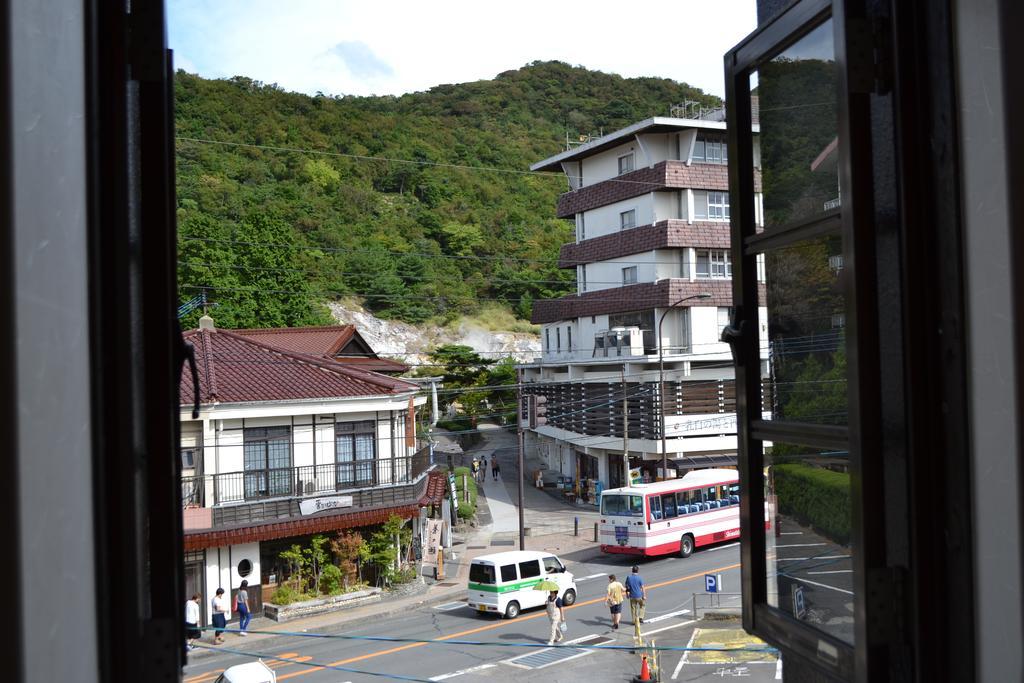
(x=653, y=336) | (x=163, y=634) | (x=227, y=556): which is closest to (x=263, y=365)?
(x=227, y=556)

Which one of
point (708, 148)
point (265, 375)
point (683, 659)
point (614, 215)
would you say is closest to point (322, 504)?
point (265, 375)

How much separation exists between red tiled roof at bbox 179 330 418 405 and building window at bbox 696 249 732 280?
12.9m

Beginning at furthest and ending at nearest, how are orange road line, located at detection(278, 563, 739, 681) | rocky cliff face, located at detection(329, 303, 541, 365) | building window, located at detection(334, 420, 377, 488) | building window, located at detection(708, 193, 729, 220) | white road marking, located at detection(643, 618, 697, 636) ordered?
1. rocky cliff face, located at detection(329, 303, 541, 365)
2. building window, located at detection(708, 193, 729, 220)
3. building window, located at detection(334, 420, 377, 488)
4. white road marking, located at detection(643, 618, 697, 636)
5. orange road line, located at detection(278, 563, 739, 681)

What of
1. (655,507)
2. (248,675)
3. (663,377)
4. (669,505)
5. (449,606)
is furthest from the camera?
(663,377)

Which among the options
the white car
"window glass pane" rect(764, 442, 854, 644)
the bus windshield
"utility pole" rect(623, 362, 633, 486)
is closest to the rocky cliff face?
"utility pole" rect(623, 362, 633, 486)

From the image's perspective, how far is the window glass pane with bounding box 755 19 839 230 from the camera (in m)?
2.30

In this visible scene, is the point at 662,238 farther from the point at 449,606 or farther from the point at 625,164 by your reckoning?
the point at 449,606

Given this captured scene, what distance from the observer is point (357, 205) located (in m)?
48.7

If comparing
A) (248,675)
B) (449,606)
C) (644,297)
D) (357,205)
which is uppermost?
(357,205)

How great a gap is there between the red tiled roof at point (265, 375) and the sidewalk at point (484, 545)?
409 cm

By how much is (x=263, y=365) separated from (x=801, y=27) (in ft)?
52.3

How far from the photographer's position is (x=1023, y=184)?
1.49 meters

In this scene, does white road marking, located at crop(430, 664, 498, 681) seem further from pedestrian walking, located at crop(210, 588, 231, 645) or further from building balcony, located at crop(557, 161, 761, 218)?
building balcony, located at crop(557, 161, 761, 218)

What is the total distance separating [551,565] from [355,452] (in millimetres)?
4708
